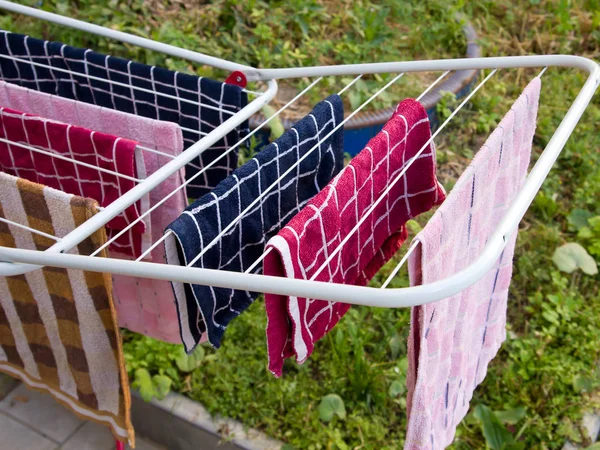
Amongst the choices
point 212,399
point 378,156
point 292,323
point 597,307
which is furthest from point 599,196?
point 292,323

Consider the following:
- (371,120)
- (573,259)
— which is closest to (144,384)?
(371,120)

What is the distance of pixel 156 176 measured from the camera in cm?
109

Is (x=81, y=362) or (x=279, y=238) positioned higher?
(x=279, y=238)

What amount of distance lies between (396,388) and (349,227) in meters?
1.06

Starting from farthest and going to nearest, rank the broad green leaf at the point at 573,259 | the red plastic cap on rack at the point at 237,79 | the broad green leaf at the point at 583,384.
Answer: the broad green leaf at the point at 573,259
the broad green leaf at the point at 583,384
the red plastic cap on rack at the point at 237,79

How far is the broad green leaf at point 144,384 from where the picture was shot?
1.88m

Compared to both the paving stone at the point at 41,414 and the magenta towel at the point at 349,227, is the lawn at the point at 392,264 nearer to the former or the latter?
the paving stone at the point at 41,414

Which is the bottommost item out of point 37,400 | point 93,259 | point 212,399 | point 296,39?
point 37,400

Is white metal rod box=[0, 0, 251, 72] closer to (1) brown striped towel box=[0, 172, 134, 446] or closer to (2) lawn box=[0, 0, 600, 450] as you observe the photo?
(1) brown striped towel box=[0, 172, 134, 446]

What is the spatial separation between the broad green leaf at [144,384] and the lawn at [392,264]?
5 centimetres

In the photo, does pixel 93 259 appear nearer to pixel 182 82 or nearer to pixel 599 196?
pixel 182 82

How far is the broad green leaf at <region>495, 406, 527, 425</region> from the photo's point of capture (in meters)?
1.86

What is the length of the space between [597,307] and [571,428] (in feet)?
1.76

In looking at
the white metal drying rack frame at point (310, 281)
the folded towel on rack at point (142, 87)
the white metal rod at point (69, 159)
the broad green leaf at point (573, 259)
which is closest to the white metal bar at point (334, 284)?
the white metal drying rack frame at point (310, 281)
